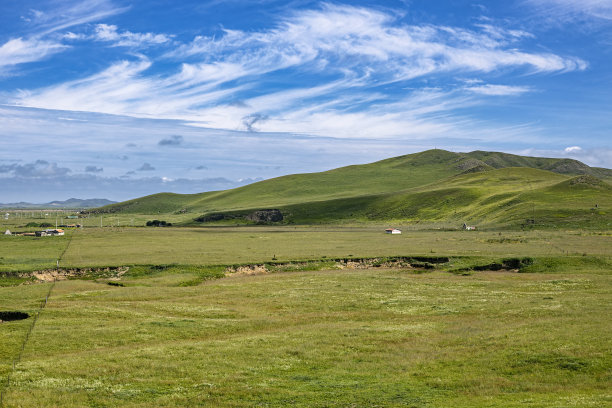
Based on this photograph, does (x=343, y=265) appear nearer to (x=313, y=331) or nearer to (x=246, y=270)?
(x=246, y=270)

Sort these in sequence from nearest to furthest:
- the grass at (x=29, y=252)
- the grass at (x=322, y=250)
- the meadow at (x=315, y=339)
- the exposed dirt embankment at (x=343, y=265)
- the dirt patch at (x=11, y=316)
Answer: the meadow at (x=315, y=339) → the dirt patch at (x=11, y=316) → the grass at (x=29, y=252) → the exposed dirt embankment at (x=343, y=265) → the grass at (x=322, y=250)

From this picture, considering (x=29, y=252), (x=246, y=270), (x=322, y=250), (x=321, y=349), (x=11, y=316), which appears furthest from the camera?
(x=322, y=250)

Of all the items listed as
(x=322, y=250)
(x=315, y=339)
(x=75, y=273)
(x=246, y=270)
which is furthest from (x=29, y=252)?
(x=315, y=339)

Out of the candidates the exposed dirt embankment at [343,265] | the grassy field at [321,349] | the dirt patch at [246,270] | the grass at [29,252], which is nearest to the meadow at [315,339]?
the grassy field at [321,349]

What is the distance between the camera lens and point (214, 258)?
268 feet

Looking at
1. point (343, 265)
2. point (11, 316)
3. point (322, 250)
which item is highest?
point (322, 250)

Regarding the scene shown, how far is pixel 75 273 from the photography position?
224ft

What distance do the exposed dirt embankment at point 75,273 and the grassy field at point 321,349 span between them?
1510 cm

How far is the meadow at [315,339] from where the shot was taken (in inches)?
877

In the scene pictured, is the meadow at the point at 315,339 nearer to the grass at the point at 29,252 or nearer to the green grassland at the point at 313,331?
the green grassland at the point at 313,331

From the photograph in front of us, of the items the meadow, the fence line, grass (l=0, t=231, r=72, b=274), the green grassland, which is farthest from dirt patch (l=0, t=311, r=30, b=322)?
grass (l=0, t=231, r=72, b=274)

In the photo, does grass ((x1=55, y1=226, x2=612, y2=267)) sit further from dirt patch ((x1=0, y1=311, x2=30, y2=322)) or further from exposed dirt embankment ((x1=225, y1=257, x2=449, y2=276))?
dirt patch ((x1=0, y1=311, x2=30, y2=322))

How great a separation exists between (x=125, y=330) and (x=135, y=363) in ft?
29.2

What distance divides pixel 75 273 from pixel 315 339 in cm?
4840
